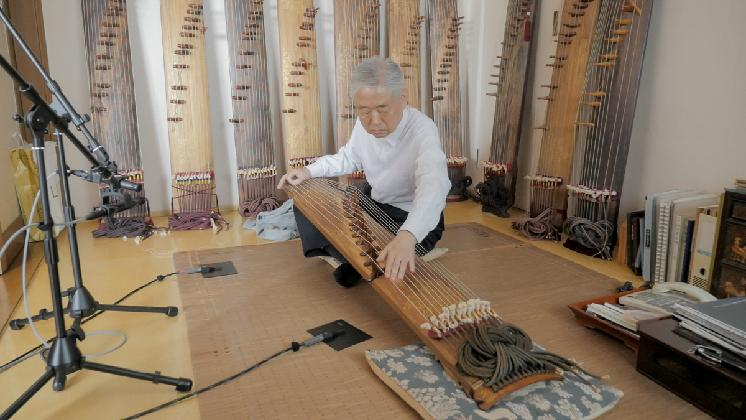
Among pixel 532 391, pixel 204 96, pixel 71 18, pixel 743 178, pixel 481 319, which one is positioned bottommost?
pixel 532 391

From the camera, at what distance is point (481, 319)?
5.22 ft

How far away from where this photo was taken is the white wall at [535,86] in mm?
2578

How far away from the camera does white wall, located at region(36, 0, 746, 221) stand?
2578 millimetres

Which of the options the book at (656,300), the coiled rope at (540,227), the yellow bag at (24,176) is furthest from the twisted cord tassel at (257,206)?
the book at (656,300)

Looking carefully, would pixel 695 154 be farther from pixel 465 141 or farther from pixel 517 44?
pixel 465 141

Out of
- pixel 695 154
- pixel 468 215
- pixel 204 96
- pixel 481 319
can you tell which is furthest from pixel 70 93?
pixel 695 154

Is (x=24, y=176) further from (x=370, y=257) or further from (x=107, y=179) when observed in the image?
(x=370, y=257)

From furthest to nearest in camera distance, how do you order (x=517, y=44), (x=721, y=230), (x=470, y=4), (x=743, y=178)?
(x=470, y=4) → (x=517, y=44) → (x=743, y=178) → (x=721, y=230)

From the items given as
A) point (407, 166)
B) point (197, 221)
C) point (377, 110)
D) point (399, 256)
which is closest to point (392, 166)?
point (407, 166)

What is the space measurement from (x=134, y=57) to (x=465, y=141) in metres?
2.58

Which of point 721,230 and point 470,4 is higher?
point 470,4

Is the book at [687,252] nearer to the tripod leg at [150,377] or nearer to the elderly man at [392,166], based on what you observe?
the elderly man at [392,166]

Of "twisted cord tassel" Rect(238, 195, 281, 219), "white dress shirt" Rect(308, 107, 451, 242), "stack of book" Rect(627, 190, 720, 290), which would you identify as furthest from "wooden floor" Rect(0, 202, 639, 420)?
"white dress shirt" Rect(308, 107, 451, 242)

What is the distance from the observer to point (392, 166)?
2.41 metres
